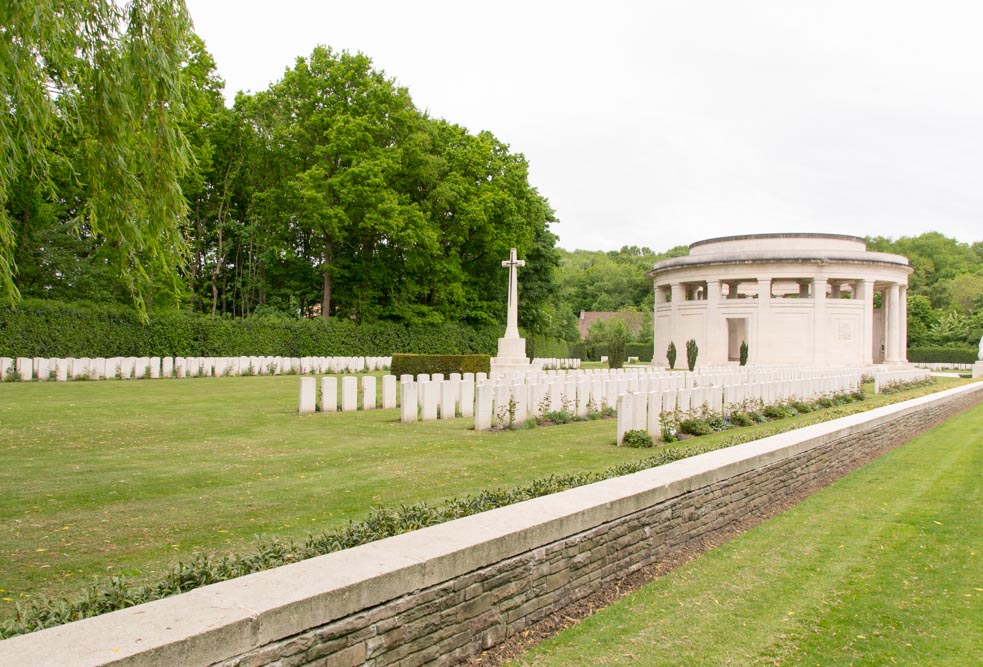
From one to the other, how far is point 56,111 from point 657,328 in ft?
146

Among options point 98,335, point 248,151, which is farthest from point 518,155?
point 98,335

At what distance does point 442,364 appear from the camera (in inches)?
1001

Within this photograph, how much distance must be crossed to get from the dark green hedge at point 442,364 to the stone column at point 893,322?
31723 millimetres

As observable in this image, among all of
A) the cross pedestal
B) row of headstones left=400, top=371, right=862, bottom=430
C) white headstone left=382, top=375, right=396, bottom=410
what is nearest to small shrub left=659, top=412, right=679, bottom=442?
row of headstones left=400, top=371, right=862, bottom=430

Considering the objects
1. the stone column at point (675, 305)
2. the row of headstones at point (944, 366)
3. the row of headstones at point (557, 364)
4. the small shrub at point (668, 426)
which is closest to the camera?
the small shrub at point (668, 426)

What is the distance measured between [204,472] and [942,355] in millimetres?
63526

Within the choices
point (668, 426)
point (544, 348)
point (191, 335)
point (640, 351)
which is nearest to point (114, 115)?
point (668, 426)

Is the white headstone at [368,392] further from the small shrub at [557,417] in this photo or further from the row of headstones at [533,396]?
the small shrub at [557,417]

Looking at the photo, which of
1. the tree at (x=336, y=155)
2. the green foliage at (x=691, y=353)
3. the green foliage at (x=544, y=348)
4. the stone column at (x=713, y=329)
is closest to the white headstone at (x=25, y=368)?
the tree at (x=336, y=155)

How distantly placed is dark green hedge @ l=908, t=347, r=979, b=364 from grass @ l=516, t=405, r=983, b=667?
2306 inches

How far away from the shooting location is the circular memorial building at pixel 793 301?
41.8 meters

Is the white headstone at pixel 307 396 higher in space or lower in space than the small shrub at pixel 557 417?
higher

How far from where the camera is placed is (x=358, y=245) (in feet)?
125

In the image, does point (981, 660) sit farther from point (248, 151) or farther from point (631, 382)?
point (248, 151)
